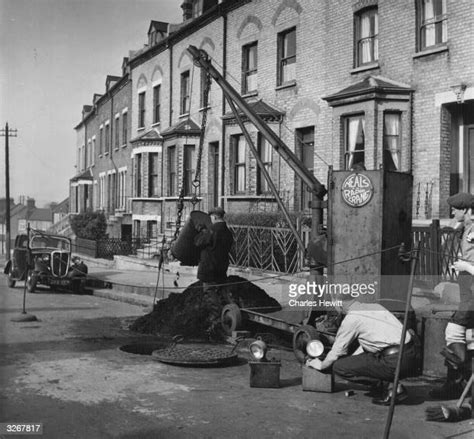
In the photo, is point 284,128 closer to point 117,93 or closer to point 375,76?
point 375,76

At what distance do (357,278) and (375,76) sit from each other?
8.47 m

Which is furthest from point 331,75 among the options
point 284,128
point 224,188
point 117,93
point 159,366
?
point 117,93

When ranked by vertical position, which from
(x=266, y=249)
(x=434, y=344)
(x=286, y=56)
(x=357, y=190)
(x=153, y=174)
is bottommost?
(x=434, y=344)

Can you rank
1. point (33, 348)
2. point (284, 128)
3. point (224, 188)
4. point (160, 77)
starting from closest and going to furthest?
1. point (33, 348)
2. point (284, 128)
3. point (224, 188)
4. point (160, 77)

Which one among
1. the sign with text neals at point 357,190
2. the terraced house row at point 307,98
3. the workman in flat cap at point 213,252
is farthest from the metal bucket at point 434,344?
the terraced house row at point 307,98

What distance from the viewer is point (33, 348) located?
333 inches

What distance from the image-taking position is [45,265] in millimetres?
16234

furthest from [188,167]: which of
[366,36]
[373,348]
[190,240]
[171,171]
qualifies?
[373,348]

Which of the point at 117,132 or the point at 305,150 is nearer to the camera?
the point at 305,150

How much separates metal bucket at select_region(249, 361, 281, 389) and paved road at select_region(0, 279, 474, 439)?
0.09 metres

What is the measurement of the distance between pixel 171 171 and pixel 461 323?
20.4m

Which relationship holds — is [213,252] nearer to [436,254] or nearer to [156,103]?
[436,254]

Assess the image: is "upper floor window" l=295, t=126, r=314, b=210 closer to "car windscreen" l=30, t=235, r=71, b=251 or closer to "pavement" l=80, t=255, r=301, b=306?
"pavement" l=80, t=255, r=301, b=306

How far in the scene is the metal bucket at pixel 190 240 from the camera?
410 inches
